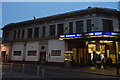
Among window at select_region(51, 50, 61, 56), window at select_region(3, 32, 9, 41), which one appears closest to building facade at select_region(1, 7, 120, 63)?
window at select_region(51, 50, 61, 56)

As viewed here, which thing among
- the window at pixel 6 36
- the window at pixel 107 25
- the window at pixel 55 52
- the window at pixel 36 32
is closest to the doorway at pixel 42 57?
the window at pixel 55 52

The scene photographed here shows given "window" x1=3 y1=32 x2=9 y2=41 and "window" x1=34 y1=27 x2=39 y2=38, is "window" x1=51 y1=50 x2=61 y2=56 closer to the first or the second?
"window" x1=34 y1=27 x2=39 y2=38

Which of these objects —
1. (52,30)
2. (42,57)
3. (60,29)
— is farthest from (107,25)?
(42,57)

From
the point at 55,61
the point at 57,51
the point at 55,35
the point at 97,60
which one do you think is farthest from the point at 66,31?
the point at 97,60

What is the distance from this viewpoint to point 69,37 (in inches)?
876

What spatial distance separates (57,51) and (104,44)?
9.56m

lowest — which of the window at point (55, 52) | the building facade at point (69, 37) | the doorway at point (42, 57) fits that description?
the doorway at point (42, 57)

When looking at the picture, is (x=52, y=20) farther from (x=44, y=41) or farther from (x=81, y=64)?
(x=81, y=64)

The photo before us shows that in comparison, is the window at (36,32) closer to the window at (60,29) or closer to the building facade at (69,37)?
the building facade at (69,37)

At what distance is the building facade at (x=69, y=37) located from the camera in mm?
22016

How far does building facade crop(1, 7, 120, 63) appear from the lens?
2202cm

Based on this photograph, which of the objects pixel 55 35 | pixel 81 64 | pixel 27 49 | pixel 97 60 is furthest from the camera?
pixel 27 49

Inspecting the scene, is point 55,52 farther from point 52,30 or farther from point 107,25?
point 107,25

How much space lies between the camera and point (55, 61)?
25.7 meters
